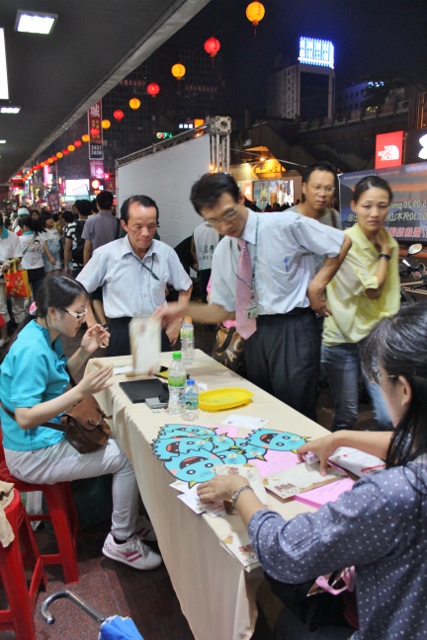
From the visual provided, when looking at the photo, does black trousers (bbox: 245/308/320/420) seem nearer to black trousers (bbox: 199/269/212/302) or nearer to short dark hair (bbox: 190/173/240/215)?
short dark hair (bbox: 190/173/240/215)

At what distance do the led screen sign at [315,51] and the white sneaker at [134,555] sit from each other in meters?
42.2

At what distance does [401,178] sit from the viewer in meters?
7.08

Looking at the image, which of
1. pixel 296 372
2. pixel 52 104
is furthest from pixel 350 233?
pixel 52 104

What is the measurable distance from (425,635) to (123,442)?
1.57 metres

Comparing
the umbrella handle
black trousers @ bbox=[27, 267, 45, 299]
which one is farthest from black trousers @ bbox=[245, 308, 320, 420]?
black trousers @ bbox=[27, 267, 45, 299]

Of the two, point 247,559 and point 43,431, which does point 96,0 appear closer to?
point 43,431

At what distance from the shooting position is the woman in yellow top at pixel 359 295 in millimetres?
2648

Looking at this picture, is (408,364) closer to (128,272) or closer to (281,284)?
(281,284)

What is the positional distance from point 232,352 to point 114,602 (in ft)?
4.50

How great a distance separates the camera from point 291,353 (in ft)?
7.84

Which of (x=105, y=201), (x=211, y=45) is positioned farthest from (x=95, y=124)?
(x=105, y=201)

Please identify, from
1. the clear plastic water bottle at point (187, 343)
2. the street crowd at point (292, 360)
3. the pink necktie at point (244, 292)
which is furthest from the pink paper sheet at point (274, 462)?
the clear plastic water bottle at point (187, 343)

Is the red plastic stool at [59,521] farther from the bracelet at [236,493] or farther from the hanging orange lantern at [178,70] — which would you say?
the hanging orange lantern at [178,70]

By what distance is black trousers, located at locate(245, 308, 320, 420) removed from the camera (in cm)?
239
